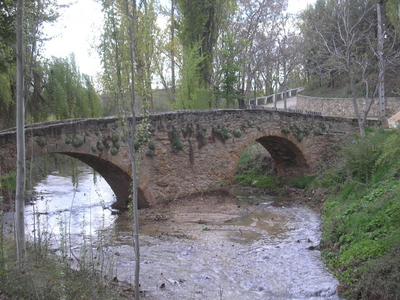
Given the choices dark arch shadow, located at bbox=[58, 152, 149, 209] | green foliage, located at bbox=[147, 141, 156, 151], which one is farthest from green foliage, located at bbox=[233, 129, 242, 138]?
dark arch shadow, located at bbox=[58, 152, 149, 209]

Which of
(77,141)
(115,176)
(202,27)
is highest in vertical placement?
(202,27)

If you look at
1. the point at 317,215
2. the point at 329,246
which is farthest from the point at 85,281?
the point at 317,215

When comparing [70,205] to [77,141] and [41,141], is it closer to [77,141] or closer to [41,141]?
[77,141]

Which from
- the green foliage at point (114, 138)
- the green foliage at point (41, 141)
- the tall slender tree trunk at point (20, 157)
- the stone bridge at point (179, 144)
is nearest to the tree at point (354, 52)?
the stone bridge at point (179, 144)

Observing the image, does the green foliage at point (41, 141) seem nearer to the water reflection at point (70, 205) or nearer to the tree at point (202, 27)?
the water reflection at point (70, 205)

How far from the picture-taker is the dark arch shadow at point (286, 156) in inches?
560

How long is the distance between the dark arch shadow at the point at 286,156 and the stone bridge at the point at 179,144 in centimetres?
5

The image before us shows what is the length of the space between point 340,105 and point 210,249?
757 inches

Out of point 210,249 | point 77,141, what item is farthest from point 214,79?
point 210,249

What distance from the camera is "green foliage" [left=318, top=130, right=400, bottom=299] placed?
509 cm

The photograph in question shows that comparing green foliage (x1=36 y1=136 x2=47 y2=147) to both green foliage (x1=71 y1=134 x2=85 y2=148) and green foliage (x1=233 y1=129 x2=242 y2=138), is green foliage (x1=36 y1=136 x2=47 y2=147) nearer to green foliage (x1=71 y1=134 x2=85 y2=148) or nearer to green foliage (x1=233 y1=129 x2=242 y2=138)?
green foliage (x1=71 y1=134 x2=85 y2=148)

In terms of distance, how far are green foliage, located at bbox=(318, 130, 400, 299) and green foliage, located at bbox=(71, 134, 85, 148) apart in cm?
555

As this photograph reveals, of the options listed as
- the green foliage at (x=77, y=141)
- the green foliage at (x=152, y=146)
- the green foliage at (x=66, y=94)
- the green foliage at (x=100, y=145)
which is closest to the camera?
the green foliage at (x=77, y=141)

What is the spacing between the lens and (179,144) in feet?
34.8
